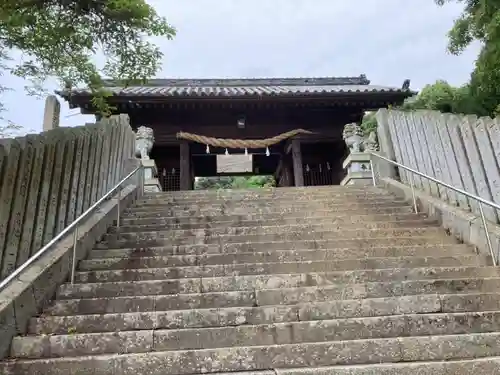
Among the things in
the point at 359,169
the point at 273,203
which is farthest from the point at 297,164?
the point at 273,203

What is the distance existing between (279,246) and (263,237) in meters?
0.37

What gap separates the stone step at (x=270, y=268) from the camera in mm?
4559

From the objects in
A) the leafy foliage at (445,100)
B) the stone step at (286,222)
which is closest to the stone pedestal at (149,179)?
the stone step at (286,222)

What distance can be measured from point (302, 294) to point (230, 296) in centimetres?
65

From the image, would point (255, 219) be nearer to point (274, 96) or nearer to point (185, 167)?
point (274, 96)

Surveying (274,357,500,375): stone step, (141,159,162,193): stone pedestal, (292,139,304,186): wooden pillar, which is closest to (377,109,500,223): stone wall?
(274,357,500,375): stone step

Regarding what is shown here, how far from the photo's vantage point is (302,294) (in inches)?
159

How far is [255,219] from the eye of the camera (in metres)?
6.52

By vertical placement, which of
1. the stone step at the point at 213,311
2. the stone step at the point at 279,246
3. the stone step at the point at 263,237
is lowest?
the stone step at the point at 213,311

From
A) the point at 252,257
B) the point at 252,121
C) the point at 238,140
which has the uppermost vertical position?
the point at 252,121

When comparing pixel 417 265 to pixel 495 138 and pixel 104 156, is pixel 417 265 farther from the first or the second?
pixel 104 156

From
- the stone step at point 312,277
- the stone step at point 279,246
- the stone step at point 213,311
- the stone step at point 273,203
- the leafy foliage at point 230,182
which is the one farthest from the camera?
the leafy foliage at point 230,182

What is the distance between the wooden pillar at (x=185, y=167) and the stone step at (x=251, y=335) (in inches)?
344

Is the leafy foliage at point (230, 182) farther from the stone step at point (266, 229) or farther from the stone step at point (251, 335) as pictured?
the stone step at point (251, 335)
